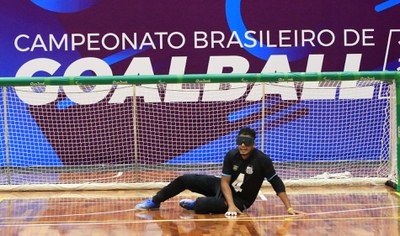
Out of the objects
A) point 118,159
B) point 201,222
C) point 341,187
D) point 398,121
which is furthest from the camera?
point 118,159

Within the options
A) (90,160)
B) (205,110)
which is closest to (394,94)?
(205,110)

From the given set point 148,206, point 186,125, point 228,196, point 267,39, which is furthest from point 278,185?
point 267,39

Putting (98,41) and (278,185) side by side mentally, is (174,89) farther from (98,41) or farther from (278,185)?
(278,185)

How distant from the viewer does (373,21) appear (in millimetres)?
12398

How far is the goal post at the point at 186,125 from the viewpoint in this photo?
11852mm

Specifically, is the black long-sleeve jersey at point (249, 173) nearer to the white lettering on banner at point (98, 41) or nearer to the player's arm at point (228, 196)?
the player's arm at point (228, 196)

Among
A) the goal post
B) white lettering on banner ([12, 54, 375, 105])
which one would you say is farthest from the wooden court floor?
white lettering on banner ([12, 54, 375, 105])

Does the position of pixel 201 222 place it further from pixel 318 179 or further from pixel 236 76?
pixel 318 179

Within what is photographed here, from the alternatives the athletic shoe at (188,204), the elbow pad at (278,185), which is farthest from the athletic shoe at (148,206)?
the elbow pad at (278,185)

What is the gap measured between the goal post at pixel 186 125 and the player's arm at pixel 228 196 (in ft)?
12.4

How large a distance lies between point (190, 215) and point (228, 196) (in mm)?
567

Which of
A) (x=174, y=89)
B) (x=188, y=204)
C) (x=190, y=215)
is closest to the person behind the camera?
(x=190, y=215)

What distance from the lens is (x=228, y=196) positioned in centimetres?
786

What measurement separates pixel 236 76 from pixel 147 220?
2.89 m
